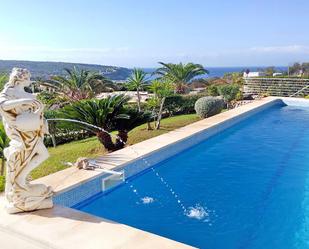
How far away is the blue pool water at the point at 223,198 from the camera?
509 cm

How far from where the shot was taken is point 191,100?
58.6 ft

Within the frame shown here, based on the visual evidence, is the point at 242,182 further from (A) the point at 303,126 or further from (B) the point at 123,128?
(A) the point at 303,126

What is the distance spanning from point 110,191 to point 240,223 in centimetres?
255

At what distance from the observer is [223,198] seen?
6.34 metres

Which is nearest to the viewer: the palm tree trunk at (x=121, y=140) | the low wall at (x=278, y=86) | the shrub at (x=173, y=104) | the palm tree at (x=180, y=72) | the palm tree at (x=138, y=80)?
the palm tree trunk at (x=121, y=140)

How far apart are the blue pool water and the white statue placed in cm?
132

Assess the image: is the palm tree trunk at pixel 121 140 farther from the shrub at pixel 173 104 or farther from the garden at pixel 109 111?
the shrub at pixel 173 104

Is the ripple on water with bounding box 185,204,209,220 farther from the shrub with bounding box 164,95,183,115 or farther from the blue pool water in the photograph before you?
the shrub with bounding box 164,95,183,115

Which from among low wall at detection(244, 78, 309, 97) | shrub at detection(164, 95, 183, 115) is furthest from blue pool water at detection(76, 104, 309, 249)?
low wall at detection(244, 78, 309, 97)

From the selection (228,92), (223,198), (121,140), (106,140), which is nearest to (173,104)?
(228,92)

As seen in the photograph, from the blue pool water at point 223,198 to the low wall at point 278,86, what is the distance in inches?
475

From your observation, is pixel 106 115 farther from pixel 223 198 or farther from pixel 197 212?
pixel 197 212

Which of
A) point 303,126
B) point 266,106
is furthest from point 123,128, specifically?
point 266,106

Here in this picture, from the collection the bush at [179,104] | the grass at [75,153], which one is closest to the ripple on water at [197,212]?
the grass at [75,153]
